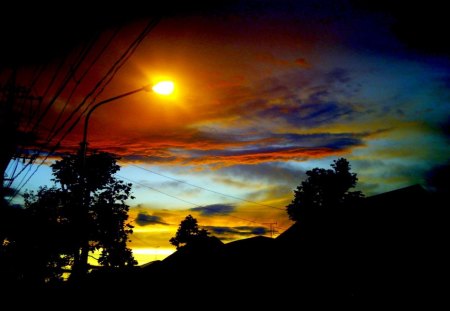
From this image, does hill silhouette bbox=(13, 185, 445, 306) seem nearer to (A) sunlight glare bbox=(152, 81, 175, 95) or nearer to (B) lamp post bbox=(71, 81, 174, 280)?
(B) lamp post bbox=(71, 81, 174, 280)

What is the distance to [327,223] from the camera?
1698 cm

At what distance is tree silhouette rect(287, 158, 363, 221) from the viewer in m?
52.2

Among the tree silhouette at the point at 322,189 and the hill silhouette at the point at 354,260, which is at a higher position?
the tree silhouette at the point at 322,189

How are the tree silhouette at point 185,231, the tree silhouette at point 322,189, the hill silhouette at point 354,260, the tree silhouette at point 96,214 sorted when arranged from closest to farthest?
1. the hill silhouette at point 354,260
2. the tree silhouette at point 96,214
3. the tree silhouette at point 322,189
4. the tree silhouette at point 185,231

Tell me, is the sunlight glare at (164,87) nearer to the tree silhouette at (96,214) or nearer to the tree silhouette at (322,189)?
the tree silhouette at (96,214)

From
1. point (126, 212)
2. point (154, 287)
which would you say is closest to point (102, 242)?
point (126, 212)

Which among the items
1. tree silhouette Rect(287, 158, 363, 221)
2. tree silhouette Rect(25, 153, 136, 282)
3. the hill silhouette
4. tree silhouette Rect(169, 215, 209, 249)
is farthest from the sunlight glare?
tree silhouette Rect(169, 215, 209, 249)

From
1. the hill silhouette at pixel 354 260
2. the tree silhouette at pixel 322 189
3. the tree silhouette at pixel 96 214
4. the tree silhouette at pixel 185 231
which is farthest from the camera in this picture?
the tree silhouette at pixel 185 231

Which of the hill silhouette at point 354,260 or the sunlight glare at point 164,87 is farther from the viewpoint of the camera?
the hill silhouette at point 354,260

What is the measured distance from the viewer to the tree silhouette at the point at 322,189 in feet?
171

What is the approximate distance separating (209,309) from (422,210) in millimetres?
16520

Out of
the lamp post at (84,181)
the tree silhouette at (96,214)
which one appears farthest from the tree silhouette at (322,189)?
the lamp post at (84,181)

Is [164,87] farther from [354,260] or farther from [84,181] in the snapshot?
[354,260]

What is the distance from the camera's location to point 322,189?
176ft
